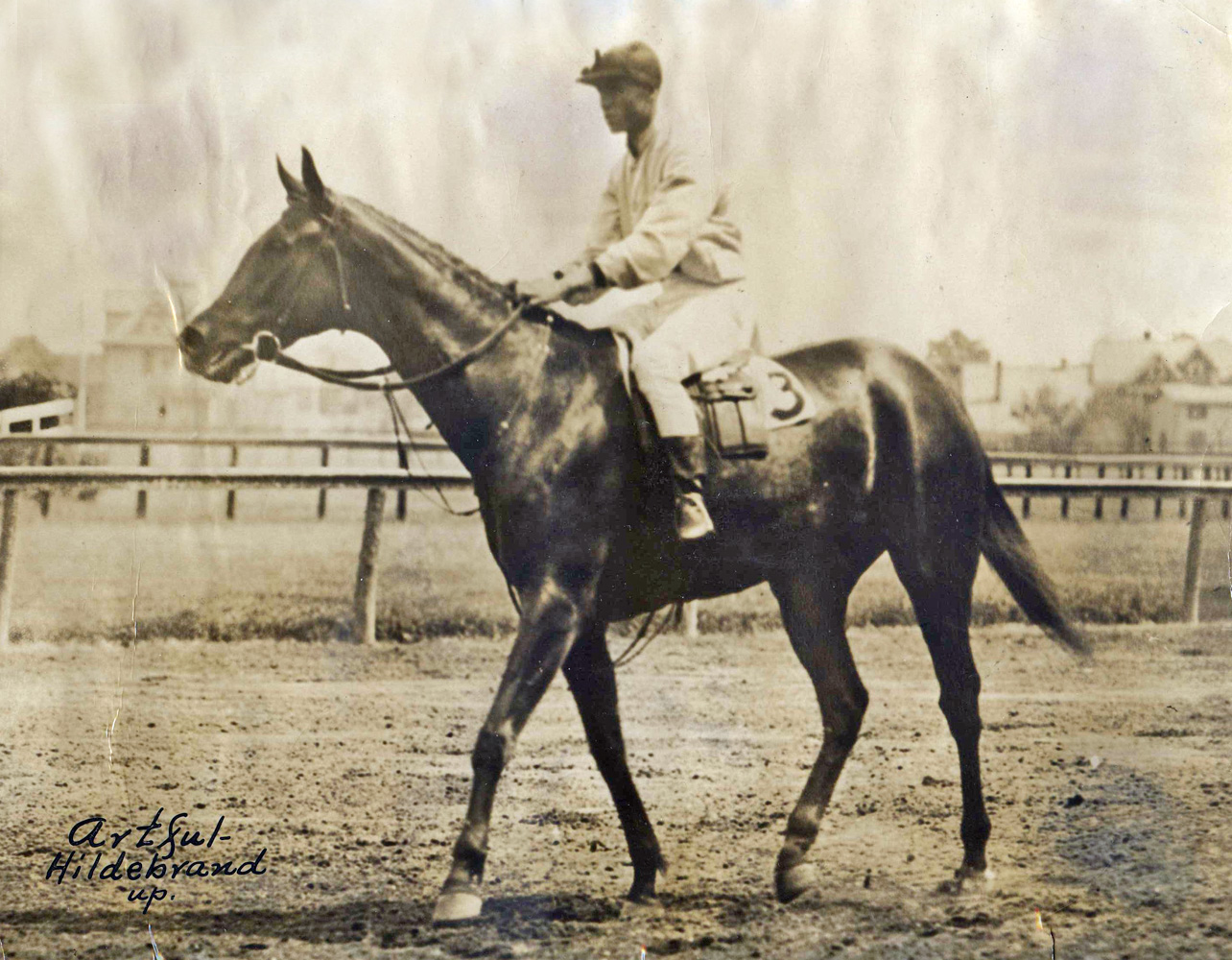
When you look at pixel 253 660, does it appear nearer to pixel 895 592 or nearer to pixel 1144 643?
pixel 895 592

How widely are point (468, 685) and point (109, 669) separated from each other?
130 cm

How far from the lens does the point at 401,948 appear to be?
3.92 metres

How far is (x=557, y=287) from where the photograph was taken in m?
4.06

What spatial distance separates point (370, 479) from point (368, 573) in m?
0.36

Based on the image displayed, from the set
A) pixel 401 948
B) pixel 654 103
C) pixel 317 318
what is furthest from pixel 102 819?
pixel 654 103

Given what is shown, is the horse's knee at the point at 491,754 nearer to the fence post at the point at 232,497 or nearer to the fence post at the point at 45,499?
the fence post at the point at 232,497

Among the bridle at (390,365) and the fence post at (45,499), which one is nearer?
the bridle at (390,365)

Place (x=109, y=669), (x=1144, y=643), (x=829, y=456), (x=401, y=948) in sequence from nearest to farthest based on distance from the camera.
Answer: (x=401, y=948) < (x=829, y=456) < (x=109, y=669) < (x=1144, y=643)

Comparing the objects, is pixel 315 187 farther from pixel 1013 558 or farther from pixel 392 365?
pixel 1013 558

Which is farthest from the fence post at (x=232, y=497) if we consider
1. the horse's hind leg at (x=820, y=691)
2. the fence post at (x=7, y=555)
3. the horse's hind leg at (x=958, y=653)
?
the horse's hind leg at (x=958, y=653)

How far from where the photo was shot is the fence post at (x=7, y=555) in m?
4.58

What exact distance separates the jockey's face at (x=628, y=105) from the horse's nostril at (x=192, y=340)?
160 cm
